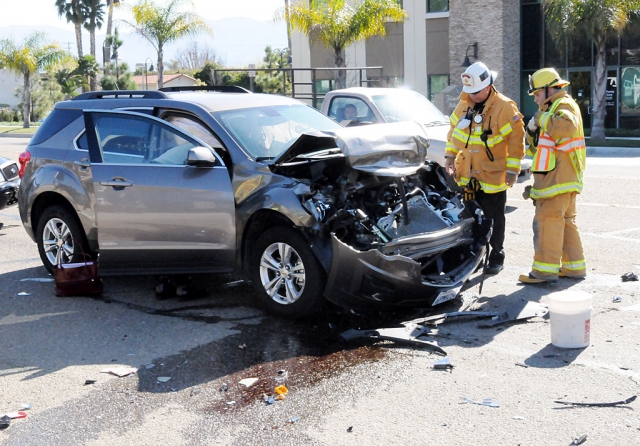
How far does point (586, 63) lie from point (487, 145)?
858 inches

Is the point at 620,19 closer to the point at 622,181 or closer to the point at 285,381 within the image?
the point at 622,181

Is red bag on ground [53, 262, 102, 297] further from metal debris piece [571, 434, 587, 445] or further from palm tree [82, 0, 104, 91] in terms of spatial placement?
palm tree [82, 0, 104, 91]

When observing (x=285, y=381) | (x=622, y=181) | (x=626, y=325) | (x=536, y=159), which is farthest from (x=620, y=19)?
(x=285, y=381)

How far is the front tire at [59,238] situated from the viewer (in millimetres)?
7871

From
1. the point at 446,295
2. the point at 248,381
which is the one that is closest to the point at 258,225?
the point at 446,295

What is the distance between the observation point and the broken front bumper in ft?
19.6

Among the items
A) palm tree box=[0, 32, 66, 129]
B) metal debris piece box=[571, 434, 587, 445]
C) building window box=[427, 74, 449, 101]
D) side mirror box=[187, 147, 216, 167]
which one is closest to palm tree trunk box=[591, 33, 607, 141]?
building window box=[427, 74, 449, 101]

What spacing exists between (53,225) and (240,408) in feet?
13.3

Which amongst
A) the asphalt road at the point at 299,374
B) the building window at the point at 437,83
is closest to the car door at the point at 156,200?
the asphalt road at the point at 299,374

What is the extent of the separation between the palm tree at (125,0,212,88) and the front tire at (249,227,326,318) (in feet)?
94.3

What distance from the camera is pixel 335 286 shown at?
19.8 feet

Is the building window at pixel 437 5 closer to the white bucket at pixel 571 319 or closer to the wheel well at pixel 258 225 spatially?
the wheel well at pixel 258 225

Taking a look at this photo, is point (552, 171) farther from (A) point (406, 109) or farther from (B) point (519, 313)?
(A) point (406, 109)

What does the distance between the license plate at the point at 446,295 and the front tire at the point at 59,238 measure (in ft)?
11.5
